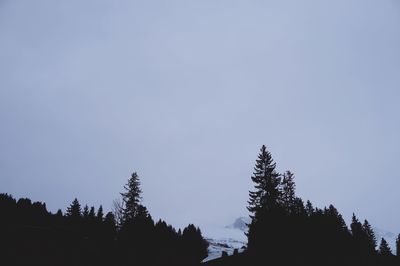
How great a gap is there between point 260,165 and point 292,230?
8812 millimetres

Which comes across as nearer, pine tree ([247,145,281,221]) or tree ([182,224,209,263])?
pine tree ([247,145,281,221])

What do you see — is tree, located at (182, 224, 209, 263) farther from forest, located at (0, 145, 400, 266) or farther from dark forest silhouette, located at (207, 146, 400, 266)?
dark forest silhouette, located at (207, 146, 400, 266)

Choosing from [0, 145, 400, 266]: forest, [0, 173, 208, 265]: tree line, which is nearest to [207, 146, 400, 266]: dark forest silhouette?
[0, 145, 400, 266]: forest

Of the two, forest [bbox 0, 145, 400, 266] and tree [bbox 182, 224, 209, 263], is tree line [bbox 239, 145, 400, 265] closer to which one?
forest [bbox 0, 145, 400, 266]

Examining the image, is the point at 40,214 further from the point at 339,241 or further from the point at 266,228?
the point at 339,241

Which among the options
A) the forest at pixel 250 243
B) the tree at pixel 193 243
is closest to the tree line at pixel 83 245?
the forest at pixel 250 243

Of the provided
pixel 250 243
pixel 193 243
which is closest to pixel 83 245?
pixel 250 243

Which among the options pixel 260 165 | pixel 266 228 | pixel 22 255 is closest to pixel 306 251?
pixel 266 228

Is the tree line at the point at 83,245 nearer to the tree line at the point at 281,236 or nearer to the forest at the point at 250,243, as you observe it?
the forest at the point at 250,243

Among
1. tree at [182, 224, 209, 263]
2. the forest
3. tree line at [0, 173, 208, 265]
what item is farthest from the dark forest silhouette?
tree at [182, 224, 209, 263]

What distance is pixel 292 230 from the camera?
33.0 m

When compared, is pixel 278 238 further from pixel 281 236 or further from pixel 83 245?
pixel 83 245

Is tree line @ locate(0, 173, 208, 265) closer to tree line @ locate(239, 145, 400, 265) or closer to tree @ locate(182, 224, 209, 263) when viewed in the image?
tree line @ locate(239, 145, 400, 265)

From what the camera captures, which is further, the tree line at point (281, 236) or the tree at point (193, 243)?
the tree at point (193, 243)
